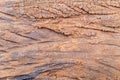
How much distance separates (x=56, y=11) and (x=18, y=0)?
31cm

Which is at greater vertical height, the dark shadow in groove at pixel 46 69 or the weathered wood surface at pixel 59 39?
the weathered wood surface at pixel 59 39

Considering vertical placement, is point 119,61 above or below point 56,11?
below

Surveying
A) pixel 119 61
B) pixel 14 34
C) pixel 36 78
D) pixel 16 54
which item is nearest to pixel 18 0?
pixel 14 34

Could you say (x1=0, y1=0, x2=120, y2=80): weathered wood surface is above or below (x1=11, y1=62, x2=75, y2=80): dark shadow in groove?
above

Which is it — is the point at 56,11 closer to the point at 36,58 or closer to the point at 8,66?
the point at 36,58

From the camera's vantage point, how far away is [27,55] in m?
2.28

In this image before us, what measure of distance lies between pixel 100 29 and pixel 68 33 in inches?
9.5

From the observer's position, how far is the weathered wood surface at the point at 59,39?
7.41 feet

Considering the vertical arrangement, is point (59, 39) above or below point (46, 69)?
above

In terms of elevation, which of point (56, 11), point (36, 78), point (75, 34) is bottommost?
point (36, 78)

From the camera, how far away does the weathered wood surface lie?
7.41ft

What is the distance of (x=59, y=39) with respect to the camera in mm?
2309

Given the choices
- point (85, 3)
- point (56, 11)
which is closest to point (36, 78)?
point (56, 11)

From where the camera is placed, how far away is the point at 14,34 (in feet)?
7.60
